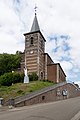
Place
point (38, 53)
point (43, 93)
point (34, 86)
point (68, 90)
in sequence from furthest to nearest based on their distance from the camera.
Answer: point (38, 53) < point (68, 90) < point (34, 86) < point (43, 93)

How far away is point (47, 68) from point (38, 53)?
5.32 m

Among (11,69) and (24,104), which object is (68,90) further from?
(24,104)

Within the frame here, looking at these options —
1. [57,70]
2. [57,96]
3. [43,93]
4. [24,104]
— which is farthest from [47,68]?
[24,104]

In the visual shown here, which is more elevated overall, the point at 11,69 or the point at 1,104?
the point at 11,69

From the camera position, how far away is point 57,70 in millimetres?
61656

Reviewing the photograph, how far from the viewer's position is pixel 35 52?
58438mm

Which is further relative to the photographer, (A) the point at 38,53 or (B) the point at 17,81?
(A) the point at 38,53

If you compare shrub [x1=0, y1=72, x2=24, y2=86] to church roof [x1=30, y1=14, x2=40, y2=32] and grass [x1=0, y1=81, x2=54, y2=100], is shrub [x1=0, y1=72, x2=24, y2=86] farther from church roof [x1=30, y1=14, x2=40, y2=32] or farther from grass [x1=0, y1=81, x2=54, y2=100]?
church roof [x1=30, y1=14, x2=40, y2=32]

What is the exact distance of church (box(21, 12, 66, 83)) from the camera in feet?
190

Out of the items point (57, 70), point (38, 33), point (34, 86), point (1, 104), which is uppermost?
point (38, 33)

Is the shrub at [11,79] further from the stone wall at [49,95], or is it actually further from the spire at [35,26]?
the spire at [35,26]

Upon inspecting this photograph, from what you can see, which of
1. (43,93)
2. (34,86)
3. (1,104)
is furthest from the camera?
(34,86)

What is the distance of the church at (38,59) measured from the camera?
5788cm

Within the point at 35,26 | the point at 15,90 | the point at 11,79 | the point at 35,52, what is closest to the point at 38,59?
the point at 35,52
